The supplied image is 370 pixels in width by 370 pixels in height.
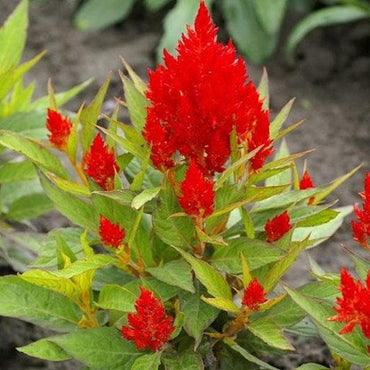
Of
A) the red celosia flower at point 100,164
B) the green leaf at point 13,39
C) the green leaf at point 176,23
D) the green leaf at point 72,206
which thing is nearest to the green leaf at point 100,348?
the green leaf at point 72,206

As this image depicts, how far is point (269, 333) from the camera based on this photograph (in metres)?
2.21

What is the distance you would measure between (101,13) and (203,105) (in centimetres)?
361

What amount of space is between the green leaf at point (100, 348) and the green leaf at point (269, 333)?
33 centimetres

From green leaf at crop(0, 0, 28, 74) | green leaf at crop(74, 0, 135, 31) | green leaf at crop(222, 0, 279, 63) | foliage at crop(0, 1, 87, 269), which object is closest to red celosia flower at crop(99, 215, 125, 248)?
foliage at crop(0, 1, 87, 269)

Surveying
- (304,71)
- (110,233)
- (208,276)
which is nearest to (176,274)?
(208,276)

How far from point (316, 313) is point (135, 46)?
351cm

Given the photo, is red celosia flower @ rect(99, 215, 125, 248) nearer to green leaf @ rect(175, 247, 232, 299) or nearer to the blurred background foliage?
green leaf @ rect(175, 247, 232, 299)

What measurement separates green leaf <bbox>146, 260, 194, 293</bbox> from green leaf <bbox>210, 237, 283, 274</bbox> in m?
0.09

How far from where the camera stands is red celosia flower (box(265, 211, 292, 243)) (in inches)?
91.1

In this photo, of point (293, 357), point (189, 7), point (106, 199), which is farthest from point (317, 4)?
point (106, 199)

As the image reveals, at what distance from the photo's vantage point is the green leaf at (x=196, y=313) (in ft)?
7.38

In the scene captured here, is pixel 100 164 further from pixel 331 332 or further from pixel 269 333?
pixel 331 332

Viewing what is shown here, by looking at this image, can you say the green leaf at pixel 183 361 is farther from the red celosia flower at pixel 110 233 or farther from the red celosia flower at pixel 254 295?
the red celosia flower at pixel 110 233

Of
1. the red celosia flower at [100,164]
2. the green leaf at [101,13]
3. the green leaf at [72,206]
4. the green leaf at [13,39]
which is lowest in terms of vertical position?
the green leaf at [101,13]
